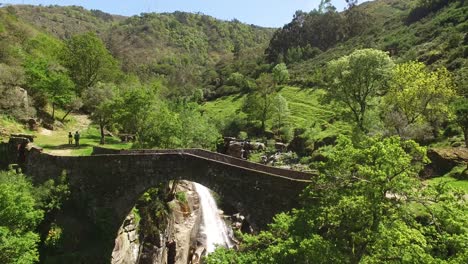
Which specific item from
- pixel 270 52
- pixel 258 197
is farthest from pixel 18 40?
pixel 270 52

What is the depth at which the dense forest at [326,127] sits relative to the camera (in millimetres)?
13102

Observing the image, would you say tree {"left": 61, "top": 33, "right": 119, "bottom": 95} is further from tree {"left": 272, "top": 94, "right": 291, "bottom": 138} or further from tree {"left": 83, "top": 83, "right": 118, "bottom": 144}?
tree {"left": 272, "top": 94, "right": 291, "bottom": 138}

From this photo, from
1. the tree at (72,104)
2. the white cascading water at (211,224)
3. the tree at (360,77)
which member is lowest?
the white cascading water at (211,224)

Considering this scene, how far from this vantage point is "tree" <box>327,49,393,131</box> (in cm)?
3775

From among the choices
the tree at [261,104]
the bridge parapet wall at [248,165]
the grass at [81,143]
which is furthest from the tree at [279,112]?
the bridge parapet wall at [248,165]

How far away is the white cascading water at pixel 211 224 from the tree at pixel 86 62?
2766cm

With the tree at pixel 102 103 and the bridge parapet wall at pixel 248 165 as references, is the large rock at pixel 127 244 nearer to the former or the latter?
the bridge parapet wall at pixel 248 165

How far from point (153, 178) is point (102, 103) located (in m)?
18.9

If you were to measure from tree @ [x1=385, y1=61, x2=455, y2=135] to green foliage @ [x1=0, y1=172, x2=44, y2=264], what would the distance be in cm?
2982

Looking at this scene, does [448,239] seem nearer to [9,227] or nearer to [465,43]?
[9,227]

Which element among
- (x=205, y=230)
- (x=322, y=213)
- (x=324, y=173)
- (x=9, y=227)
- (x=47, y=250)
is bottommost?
(x=205, y=230)

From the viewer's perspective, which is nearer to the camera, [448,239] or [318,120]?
[448,239]

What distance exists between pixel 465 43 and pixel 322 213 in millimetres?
68353

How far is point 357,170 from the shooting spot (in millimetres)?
14883
